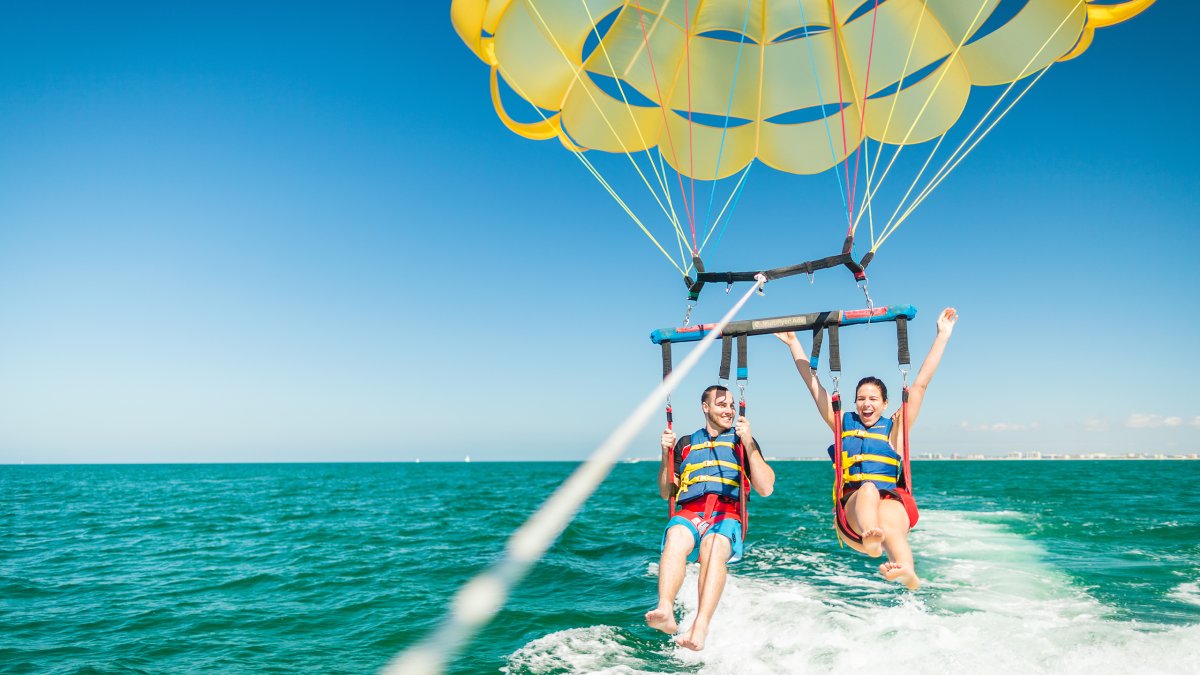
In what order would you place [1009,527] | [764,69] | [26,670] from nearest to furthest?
[26,670]
[764,69]
[1009,527]

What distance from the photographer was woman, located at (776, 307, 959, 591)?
4.90 m

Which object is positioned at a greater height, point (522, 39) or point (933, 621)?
point (522, 39)

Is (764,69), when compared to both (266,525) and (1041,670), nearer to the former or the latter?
(1041,670)

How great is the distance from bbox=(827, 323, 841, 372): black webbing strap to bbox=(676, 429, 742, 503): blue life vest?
95cm

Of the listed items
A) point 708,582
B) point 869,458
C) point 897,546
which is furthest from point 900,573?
point 708,582

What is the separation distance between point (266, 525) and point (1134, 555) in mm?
20885

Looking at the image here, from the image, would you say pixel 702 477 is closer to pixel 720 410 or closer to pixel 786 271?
pixel 720 410

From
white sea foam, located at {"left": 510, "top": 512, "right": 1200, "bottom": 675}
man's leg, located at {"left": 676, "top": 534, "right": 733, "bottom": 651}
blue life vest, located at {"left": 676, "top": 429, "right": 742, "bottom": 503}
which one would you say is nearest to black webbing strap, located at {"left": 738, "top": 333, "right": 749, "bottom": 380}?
blue life vest, located at {"left": 676, "top": 429, "right": 742, "bottom": 503}

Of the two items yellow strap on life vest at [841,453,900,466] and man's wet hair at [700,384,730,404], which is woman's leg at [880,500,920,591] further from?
man's wet hair at [700,384,730,404]

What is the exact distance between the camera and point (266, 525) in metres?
20.5

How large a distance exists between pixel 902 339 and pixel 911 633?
4.08m

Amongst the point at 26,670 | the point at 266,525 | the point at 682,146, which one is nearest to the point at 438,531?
the point at 266,525

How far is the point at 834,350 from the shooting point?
5328 millimetres

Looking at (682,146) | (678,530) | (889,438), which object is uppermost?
(682,146)
